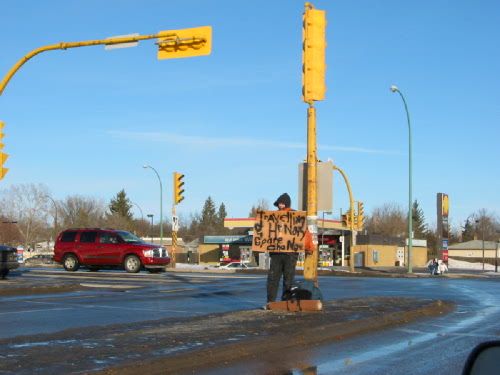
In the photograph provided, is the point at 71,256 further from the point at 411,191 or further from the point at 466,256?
the point at 466,256

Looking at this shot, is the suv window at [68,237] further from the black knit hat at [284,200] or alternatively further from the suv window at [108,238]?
the black knit hat at [284,200]

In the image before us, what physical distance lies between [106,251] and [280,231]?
1722 cm

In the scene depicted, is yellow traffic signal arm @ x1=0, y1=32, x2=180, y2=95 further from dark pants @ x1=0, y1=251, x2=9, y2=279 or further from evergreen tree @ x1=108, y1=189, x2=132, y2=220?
evergreen tree @ x1=108, y1=189, x2=132, y2=220

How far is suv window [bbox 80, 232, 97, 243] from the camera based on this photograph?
2758 centimetres

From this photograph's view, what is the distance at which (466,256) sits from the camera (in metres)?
117

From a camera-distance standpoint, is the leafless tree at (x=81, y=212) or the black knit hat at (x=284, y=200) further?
the leafless tree at (x=81, y=212)

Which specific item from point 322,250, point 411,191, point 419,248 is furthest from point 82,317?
point 419,248

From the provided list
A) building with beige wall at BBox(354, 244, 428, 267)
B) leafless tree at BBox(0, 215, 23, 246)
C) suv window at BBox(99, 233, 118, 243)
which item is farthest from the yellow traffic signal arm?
leafless tree at BBox(0, 215, 23, 246)

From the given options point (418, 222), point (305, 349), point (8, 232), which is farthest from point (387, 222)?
point (305, 349)

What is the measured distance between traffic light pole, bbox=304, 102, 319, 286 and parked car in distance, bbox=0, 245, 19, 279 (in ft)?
40.6

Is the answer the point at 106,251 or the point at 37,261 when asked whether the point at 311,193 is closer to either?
the point at 106,251

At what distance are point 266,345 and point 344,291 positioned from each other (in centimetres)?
1086

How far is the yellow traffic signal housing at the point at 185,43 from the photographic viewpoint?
14.4 meters

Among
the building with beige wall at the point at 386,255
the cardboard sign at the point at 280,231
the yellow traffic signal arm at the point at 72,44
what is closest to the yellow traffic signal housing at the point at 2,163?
the yellow traffic signal arm at the point at 72,44
